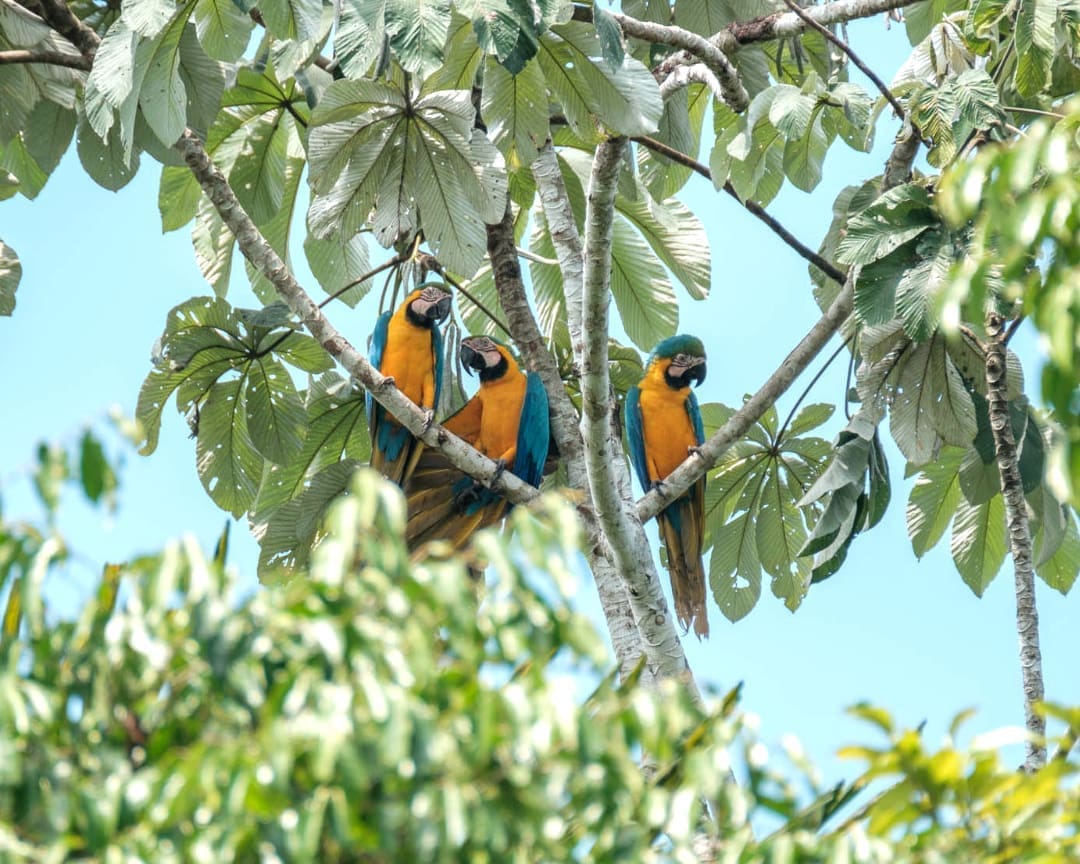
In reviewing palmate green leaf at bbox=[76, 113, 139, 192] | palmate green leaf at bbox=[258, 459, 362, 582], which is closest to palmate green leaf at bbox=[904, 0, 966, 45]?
palmate green leaf at bbox=[258, 459, 362, 582]

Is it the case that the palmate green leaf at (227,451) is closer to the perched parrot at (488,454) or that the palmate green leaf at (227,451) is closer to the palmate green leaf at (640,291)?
the perched parrot at (488,454)

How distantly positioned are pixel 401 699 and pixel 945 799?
0.74 metres

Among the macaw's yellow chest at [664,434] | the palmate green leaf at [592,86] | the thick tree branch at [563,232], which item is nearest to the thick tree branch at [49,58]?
the palmate green leaf at [592,86]

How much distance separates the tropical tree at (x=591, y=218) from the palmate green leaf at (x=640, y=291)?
1 centimetres

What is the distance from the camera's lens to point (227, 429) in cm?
494

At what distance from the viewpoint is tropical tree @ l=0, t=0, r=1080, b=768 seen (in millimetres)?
3572

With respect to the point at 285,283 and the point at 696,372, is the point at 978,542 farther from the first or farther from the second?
the point at 285,283

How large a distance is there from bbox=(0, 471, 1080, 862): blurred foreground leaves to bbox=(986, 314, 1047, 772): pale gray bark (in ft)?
5.41

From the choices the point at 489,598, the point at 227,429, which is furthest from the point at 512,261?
the point at 489,598

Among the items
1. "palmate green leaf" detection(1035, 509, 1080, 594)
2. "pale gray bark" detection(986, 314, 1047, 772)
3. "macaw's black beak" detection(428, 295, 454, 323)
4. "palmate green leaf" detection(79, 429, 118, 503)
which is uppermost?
"macaw's black beak" detection(428, 295, 454, 323)

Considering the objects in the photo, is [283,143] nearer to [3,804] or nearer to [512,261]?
[512,261]

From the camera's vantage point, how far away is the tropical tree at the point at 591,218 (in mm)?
3572

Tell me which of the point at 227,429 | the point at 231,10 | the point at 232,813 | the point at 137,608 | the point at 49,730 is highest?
the point at 231,10

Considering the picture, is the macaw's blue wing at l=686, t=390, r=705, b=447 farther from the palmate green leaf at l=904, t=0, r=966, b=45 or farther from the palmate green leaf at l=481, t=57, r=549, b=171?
the palmate green leaf at l=481, t=57, r=549, b=171
